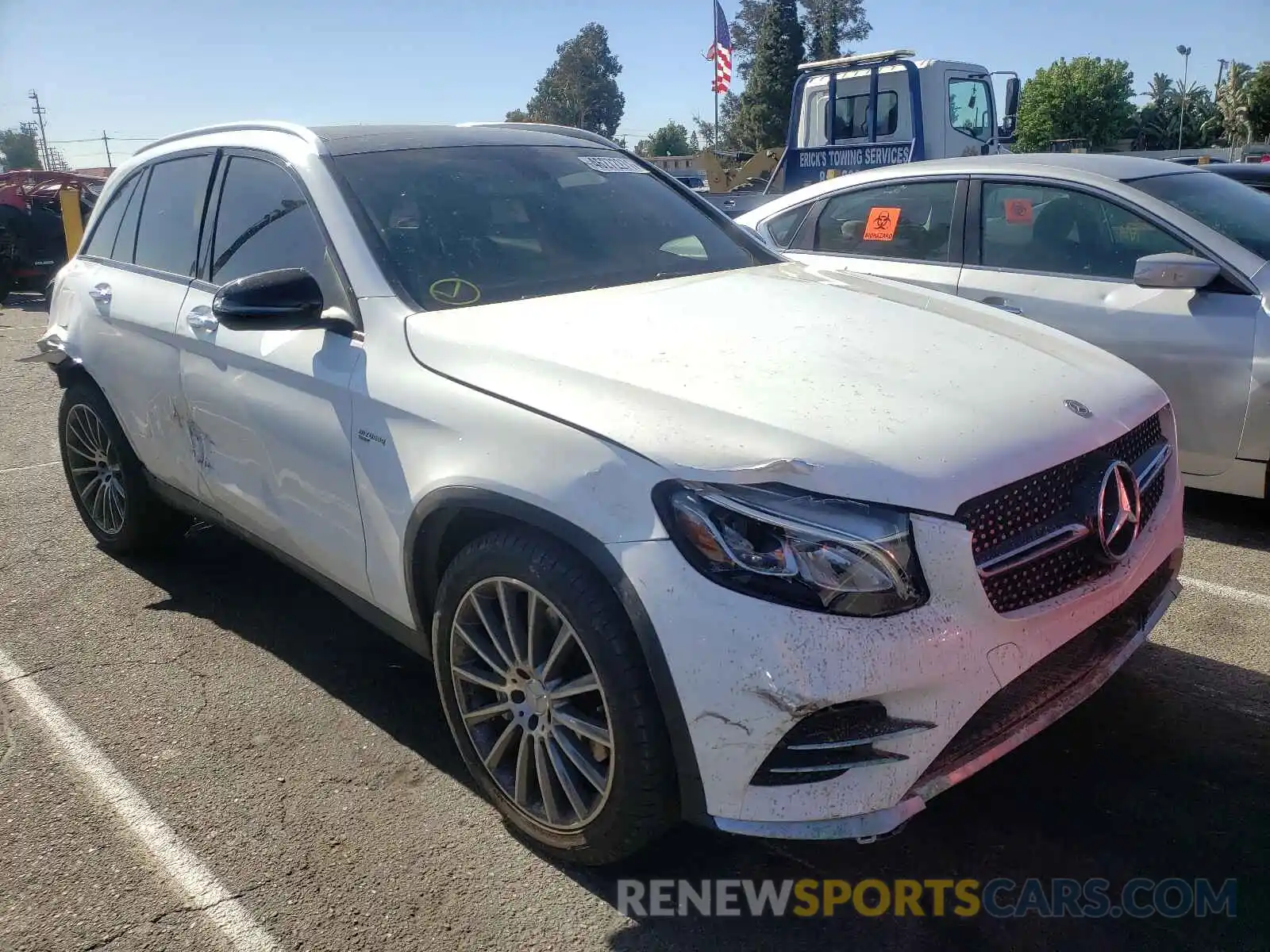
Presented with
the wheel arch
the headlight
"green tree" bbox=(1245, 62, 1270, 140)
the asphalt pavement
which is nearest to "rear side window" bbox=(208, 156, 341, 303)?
the wheel arch

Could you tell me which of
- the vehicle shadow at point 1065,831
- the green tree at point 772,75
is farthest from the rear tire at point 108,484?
the green tree at point 772,75

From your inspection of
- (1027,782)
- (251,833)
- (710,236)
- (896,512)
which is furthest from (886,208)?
(251,833)

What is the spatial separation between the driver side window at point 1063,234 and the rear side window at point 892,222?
0.78 feet

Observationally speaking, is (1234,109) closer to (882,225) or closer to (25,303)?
(25,303)

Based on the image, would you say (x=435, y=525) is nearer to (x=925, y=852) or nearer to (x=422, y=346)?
(x=422, y=346)

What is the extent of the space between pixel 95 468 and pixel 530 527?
10.4 ft

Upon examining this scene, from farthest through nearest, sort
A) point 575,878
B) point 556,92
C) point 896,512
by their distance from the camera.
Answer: point 556,92, point 575,878, point 896,512

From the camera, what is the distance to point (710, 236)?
3.81m

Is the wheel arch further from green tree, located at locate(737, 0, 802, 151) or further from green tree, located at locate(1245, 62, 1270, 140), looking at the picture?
green tree, located at locate(1245, 62, 1270, 140)

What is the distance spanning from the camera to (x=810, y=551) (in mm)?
2059

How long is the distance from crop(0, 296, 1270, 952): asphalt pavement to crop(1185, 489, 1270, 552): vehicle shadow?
0.51 m

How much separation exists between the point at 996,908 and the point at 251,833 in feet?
6.22

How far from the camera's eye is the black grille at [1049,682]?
219 centimetres

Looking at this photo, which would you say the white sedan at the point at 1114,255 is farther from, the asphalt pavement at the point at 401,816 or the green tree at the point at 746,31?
the green tree at the point at 746,31
